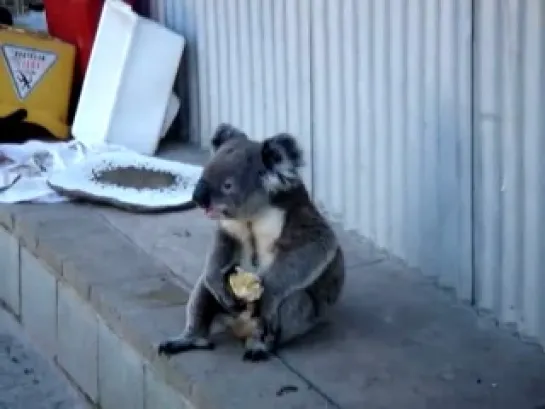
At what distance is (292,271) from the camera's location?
3.55 m

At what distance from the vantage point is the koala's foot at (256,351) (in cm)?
359

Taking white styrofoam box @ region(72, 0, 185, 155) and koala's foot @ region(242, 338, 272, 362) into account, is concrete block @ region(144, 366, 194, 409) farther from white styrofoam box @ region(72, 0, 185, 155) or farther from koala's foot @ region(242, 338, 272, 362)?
white styrofoam box @ region(72, 0, 185, 155)

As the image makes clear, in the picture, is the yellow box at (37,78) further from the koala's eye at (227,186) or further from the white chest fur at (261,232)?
the koala's eye at (227,186)

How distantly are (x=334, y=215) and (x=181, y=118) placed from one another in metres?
1.69

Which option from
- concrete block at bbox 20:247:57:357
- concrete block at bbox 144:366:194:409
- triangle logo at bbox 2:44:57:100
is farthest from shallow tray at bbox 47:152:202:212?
concrete block at bbox 144:366:194:409

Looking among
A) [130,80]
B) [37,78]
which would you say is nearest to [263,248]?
[130,80]

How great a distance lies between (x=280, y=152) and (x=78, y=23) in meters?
3.30

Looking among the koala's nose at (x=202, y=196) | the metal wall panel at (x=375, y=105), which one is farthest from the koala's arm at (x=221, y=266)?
the metal wall panel at (x=375, y=105)

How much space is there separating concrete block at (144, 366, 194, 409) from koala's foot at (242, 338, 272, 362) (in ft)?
0.72

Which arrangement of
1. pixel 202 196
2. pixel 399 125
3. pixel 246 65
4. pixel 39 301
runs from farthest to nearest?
pixel 246 65, pixel 39 301, pixel 399 125, pixel 202 196

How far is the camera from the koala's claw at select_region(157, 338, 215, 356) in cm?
366

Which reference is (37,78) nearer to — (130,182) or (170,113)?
(170,113)

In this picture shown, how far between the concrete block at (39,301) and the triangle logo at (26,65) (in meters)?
1.69

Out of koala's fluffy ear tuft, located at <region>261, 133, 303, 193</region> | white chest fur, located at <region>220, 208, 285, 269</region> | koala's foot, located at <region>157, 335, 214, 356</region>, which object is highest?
koala's fluffy ear tuft, located at <region>261, 133, 303, 193</region>
